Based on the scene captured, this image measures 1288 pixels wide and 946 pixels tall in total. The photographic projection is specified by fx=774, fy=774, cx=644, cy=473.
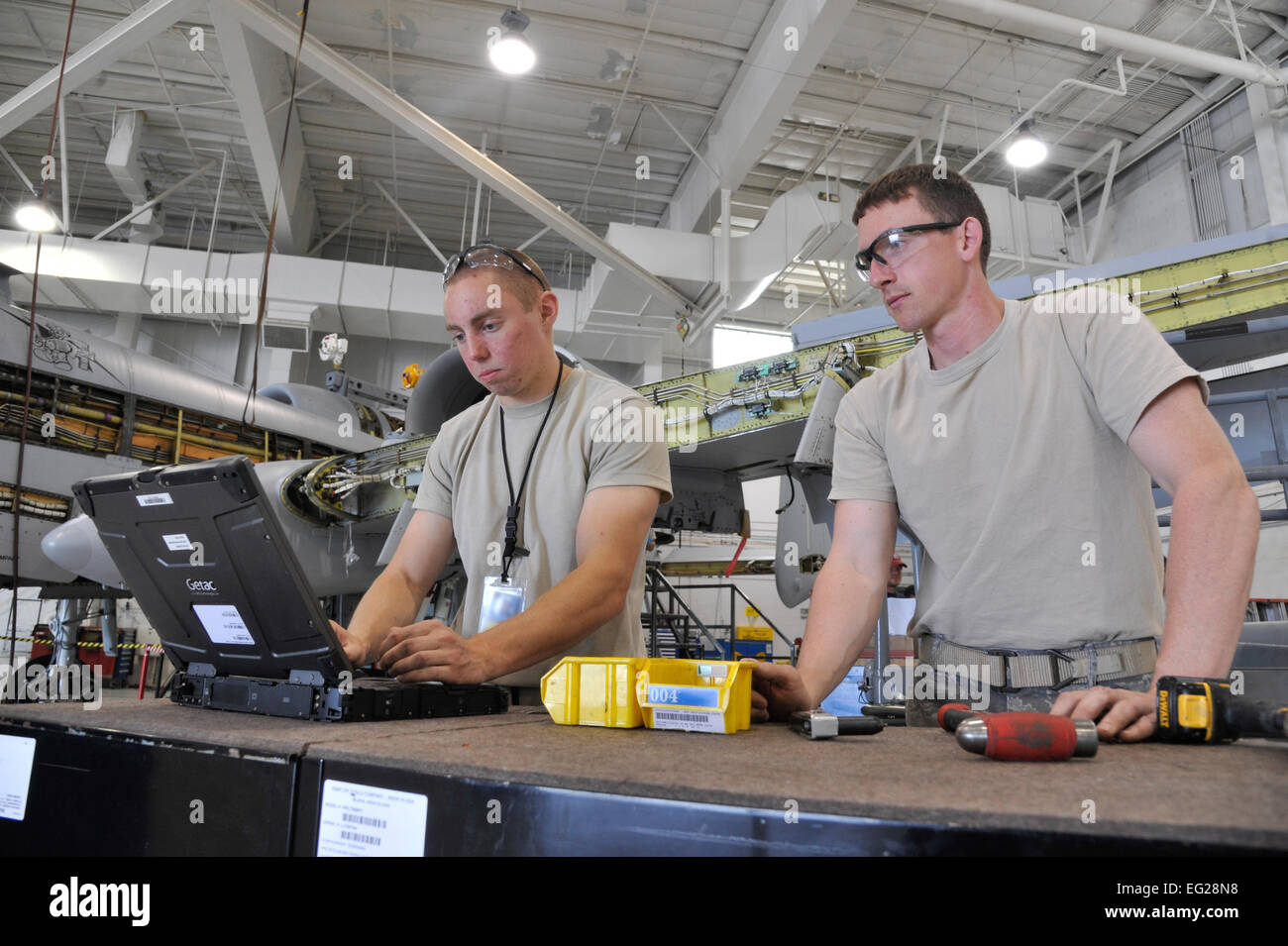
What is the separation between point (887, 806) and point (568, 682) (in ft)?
2.43

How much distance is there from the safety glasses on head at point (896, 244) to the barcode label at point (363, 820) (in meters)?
1.57

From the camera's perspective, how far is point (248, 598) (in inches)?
52.6

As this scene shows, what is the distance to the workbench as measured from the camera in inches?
23.4

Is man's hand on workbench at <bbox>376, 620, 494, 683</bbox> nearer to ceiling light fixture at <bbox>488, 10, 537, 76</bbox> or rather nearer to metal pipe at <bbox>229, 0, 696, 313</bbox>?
ceiling light fixture at <bbox>488, 10, 537, 76</bbox>

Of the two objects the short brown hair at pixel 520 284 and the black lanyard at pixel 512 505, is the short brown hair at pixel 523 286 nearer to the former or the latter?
the short brown hair at pixel 520 284

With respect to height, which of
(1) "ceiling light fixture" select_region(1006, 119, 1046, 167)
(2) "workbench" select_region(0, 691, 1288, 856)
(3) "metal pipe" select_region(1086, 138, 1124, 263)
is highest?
(3) "metal pipe" select_region(1086, 138, 1124, 263)

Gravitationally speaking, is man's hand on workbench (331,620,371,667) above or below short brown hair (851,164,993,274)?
below

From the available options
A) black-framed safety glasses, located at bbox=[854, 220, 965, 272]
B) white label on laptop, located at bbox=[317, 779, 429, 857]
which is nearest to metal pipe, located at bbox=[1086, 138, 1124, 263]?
black-framed safety glasses, located at bbox=[854, 220, 965, 272]

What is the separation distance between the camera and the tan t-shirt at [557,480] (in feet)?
6.82

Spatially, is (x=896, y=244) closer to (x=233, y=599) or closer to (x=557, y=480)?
(x=557, y=480)

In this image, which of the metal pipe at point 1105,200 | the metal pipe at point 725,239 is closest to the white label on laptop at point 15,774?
the metal pipe at point 725,239

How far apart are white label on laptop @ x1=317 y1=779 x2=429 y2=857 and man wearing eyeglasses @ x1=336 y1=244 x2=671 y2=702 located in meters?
0.93
